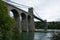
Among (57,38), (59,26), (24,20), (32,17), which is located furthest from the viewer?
(59,26)

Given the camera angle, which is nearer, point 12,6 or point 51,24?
point 12,6

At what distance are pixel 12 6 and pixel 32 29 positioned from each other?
18.8m

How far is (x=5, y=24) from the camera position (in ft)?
40.0

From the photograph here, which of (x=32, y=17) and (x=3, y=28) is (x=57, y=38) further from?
(x=32, y=17)

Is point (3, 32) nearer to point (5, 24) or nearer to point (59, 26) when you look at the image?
point (5, 24)

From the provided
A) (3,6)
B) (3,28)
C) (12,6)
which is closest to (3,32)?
(3,28)

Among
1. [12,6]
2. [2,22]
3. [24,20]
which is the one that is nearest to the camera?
[2,22]

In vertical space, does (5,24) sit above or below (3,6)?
below

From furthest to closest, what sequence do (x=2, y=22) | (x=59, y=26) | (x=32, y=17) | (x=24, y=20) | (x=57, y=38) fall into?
(x=59, y=26) → (x=32, y=17) → (x=24, y=20) → (x=57, y=38) → (x=2, y=22)

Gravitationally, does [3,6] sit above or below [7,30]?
above

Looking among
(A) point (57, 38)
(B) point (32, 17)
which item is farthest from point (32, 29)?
(A) point (57, 38)

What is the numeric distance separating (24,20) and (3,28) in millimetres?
50580

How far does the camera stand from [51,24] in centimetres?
10525

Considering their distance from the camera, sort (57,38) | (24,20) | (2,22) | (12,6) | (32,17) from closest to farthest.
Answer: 1. (2,22)
2. (57,38)
3. (12,6)
4. (24,20)
5. (32,17)
